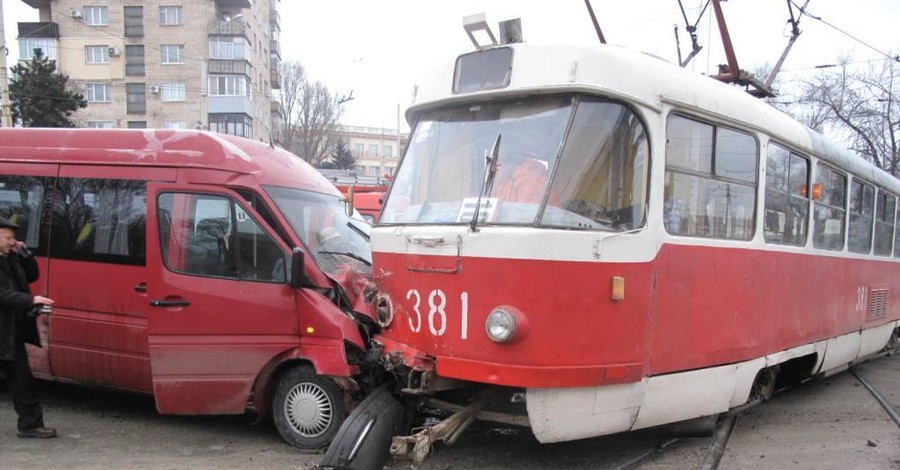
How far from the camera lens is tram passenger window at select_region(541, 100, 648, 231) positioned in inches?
163

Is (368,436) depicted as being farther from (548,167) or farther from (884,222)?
(884,222)

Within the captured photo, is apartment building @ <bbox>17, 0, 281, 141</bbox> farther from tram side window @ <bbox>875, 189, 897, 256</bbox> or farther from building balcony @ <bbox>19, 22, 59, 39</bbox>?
tram side window @ <bbox>875, 189, 897, 256</bbox>

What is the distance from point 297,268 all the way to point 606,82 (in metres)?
2.77

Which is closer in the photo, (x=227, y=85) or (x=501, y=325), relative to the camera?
(x=501, y=325)

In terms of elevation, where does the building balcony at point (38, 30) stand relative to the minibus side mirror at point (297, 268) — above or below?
above

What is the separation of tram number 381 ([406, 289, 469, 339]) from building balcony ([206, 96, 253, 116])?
4483 cm

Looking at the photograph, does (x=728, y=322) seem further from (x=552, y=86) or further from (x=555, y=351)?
(x=552, y=86)

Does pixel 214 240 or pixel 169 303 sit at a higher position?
pixel 214 240

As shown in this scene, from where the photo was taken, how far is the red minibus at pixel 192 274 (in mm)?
5383

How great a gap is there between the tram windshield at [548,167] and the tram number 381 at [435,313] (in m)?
0.52

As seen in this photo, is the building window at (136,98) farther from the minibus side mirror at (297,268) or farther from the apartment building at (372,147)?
the minibus side mirror at (297,268)

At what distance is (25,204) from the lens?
20.9ft

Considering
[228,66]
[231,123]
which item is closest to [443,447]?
[231,123]

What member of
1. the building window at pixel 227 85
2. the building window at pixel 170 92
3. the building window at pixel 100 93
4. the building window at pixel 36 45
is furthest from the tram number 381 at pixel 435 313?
the building window at pixel 36 45
